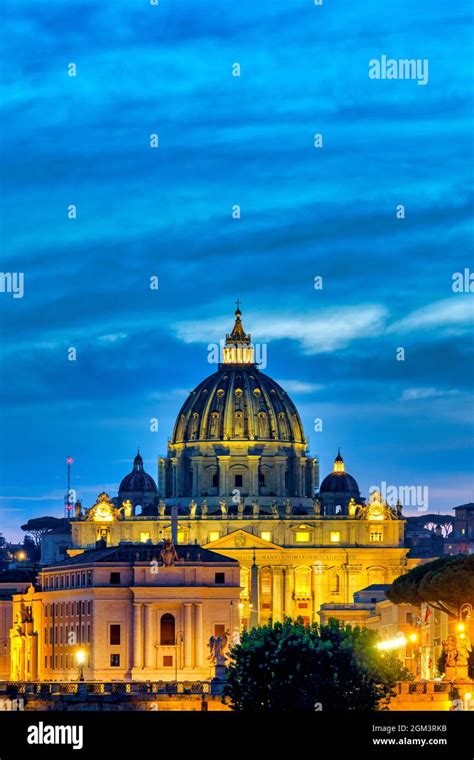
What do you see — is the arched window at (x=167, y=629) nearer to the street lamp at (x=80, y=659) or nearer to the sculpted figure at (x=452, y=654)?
the street lamp at (x=80, y=659)

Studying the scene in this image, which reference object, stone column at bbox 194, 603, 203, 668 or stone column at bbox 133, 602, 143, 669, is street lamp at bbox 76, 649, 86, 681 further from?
stone column at bbox 194, 603, 203, 668

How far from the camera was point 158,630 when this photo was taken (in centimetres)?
19562

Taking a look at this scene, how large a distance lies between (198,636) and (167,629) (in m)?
3.52

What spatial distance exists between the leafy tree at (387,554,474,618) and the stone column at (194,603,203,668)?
101 ft

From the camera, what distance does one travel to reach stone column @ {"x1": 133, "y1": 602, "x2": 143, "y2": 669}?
19375 centimetres

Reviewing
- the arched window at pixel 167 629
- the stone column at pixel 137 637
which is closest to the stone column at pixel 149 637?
the stone column at pixel 137 637

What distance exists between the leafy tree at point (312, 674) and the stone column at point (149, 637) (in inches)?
2168

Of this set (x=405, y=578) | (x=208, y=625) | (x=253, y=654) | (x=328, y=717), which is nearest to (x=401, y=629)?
(x=208, y=625)

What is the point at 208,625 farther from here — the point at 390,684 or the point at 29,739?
the point at 29,739

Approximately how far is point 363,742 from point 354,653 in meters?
38.8

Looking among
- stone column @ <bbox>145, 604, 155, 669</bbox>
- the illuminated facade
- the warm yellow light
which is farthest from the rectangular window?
the warm yellow light

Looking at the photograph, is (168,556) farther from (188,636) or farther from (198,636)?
(198,636)

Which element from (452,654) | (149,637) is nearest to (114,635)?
(149,637)

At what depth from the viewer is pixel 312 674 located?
131625 mm
